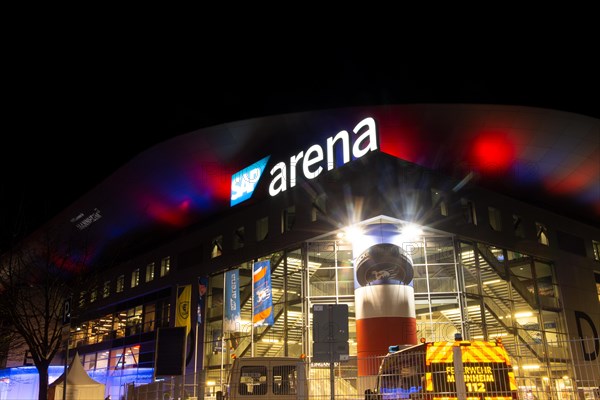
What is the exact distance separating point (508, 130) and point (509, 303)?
980cm

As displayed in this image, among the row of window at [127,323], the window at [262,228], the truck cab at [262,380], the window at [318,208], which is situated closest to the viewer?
the truck cab at [262,380]

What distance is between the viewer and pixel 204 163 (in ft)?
117

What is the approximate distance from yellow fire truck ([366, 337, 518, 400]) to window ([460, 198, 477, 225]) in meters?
17.3

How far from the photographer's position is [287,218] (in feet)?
95.8

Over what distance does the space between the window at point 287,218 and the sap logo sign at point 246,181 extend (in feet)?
11.6

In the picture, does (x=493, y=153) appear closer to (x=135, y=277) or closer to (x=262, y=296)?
(x=262, y=296)

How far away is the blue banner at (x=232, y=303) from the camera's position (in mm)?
28875

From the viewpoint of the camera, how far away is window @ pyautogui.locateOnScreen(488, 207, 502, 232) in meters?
29.7

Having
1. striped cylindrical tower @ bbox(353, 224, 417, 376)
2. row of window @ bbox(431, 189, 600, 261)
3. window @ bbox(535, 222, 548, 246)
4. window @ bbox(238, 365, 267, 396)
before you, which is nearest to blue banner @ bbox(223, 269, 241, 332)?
striped cylindrical tower @ bbox(353, 224, 417, 376)

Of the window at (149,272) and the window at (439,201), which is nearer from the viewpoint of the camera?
the window at (439,201)

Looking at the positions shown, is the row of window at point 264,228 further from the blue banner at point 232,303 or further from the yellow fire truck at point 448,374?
the yellow fire truck at point 448,374

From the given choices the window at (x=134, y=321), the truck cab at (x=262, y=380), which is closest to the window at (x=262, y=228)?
the window at (x=134, y=321)

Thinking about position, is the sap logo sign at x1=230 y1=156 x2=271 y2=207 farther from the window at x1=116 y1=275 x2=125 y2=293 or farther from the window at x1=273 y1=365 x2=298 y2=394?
the window at x1=273 y1=365 x2=298 y2=394

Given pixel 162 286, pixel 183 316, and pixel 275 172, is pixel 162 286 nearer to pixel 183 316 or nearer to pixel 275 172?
pixel 183 316
